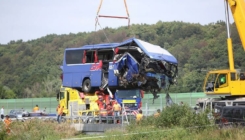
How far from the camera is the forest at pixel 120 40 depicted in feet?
209

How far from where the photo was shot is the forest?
63656 millimetres

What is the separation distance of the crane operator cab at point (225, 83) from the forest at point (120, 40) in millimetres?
24552

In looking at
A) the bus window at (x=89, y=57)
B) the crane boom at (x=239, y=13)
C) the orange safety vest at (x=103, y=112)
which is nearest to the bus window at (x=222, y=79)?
the crane boom at (x=239, y=13)

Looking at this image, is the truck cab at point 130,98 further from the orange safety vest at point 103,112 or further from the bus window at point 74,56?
the bus window at point 74,56

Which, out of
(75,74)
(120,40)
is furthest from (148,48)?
(120,40)

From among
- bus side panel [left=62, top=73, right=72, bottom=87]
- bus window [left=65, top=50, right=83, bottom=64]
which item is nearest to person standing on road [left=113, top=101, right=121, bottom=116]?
bus window [left=65, top=50, right=83, bottom=64]

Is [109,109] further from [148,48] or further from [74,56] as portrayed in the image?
[74,56]

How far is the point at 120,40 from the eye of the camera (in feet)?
297

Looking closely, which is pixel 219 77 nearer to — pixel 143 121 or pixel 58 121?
pixel 143 121

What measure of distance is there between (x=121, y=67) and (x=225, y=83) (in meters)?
6.22

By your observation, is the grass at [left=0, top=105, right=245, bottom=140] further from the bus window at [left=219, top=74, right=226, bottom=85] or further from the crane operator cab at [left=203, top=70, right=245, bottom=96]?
the bus window at [left=219, top=74, right=226, bottom=85]

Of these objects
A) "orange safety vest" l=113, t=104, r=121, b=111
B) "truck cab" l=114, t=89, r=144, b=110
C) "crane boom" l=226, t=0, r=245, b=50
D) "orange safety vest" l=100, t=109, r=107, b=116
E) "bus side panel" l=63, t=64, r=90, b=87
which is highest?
"crane boom" l=226, t=0, r=245, b=50

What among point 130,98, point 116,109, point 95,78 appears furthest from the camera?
point 95,78

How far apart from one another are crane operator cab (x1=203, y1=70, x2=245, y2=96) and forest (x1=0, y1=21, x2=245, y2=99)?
24.6m
